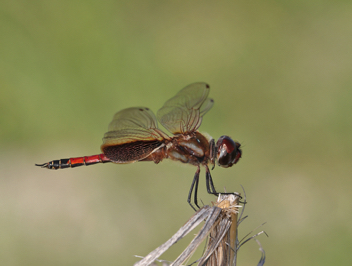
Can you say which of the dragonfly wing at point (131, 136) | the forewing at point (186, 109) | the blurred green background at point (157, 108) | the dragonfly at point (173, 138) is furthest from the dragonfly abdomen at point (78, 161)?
the blurred green background at point (157, 108)

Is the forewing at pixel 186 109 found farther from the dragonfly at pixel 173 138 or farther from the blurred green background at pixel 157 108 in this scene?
the blurred green background at pixel 157 108

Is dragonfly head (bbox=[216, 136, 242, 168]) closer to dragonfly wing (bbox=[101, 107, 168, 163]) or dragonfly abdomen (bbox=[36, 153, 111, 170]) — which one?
dragonfly wing (bbox=[101, 107, 168, 163])

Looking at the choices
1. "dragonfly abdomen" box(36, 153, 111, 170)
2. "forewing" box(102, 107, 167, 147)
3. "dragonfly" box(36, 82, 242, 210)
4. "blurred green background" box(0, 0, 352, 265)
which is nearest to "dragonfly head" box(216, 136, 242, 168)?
"dragonfly" box(36, 82, 242, 210)

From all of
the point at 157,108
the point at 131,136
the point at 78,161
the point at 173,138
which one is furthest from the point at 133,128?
the point at 157,108

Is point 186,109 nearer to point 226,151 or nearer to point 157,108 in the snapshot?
point 226,151

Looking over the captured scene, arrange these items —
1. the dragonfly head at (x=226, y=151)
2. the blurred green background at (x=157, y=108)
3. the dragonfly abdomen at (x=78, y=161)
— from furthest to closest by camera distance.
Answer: the blurred green background at (x=157, y=108), the dragonfly abdomen at (x=78, y=161), the dragonfly head at (x=226, y=151)

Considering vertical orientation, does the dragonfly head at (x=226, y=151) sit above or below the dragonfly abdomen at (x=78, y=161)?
below
